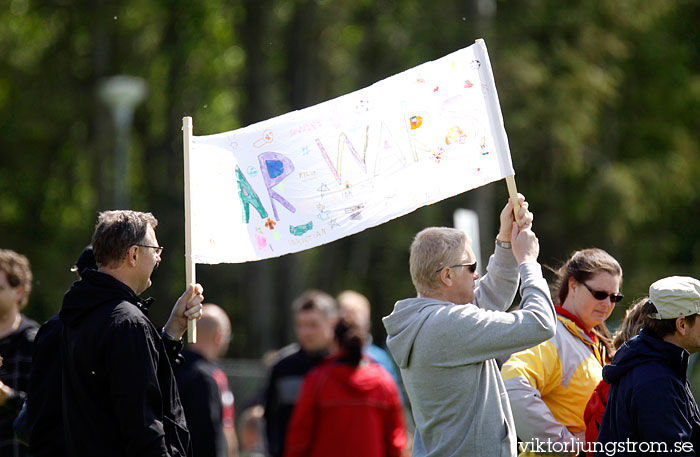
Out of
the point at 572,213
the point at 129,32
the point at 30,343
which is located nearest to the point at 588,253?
the point at 30,343

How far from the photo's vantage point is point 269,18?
2125 centimetres

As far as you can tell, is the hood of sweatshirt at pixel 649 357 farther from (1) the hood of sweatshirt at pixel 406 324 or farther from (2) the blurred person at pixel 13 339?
(2) the blurred person at pixel 13 339

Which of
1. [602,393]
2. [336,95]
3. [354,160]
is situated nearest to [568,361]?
[602,393]

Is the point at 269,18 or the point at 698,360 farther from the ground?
the point at 269,18

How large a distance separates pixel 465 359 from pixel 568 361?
84cm

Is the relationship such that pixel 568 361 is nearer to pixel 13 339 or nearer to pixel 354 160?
pixel 354 160

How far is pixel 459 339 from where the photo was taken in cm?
411

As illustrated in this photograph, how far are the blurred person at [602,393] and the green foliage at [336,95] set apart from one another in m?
13.5

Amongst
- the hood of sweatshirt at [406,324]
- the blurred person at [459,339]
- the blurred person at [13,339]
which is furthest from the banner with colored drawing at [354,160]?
the blurred person at [13,339]

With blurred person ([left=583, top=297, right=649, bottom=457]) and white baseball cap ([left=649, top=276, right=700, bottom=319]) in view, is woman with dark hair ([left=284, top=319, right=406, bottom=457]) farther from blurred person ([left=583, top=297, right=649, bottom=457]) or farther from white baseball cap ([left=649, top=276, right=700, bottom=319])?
white baseball cap ([left=649, top=276, right=700, bottom=319])

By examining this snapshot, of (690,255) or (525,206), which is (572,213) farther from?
(525,206)

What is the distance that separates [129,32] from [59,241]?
5.32m

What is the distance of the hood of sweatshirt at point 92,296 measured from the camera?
13.5 ft

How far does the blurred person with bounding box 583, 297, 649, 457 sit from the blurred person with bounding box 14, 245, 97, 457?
2.30m
